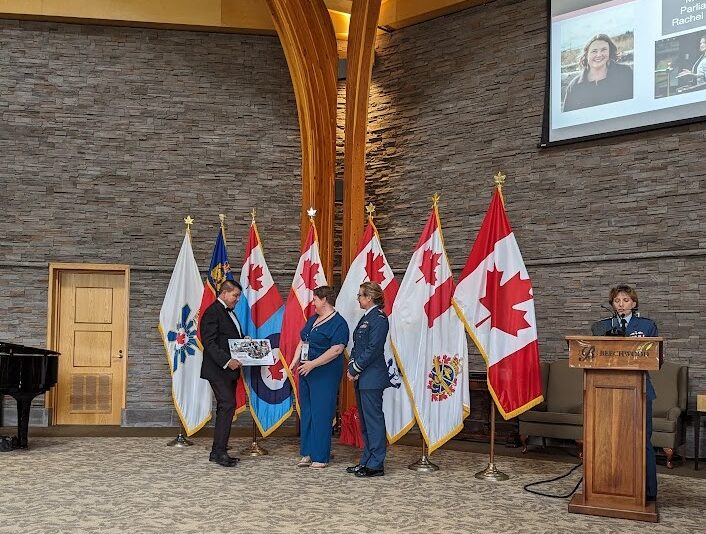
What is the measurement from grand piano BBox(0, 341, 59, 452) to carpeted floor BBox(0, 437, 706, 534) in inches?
11.5

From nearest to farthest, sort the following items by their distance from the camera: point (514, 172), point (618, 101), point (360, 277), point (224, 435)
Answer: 1. point (224, 435)
2. point (360, 277)
3. point (618, 101)
4. point (514, 172)

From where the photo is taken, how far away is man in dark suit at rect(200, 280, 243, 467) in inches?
290

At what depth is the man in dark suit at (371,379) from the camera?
275 inches

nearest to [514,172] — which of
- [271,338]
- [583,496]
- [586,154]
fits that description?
[586,154]

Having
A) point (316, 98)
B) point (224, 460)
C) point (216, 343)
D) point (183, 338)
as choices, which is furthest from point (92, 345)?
point (316, 98)

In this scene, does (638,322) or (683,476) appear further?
(683,476)

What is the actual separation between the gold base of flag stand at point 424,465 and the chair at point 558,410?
5.30 ft

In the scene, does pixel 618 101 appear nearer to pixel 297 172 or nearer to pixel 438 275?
pixel 438 275

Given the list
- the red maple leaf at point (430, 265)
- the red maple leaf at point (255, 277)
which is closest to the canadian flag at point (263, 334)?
the red maple leaf at point (255, 277)

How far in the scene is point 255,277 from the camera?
28.7 ft

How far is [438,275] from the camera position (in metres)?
7.47

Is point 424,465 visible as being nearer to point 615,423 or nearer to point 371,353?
point 371,353

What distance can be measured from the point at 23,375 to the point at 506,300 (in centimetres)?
473

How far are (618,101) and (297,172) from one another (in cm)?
436
